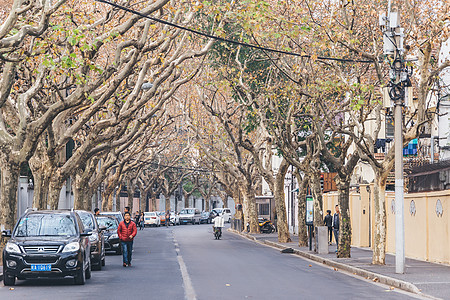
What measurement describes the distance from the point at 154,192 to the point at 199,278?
73345mm

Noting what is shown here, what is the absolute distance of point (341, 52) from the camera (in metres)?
26.8

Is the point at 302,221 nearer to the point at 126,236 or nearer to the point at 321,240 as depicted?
the point at 321,240

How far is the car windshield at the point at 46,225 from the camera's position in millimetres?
17438

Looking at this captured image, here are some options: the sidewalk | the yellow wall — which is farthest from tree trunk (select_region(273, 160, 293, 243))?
the sidewalk

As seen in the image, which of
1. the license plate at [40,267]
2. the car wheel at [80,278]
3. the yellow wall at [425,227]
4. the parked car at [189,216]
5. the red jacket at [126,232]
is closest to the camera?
the license plate at [40,267]

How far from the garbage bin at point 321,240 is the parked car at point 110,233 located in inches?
302

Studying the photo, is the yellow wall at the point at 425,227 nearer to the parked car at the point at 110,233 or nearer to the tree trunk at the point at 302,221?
the tree trunk at the point at 302,221

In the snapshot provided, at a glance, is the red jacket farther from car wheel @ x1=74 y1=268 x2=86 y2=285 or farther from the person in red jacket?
car wheel @ x1=74 y1=268 x2=86 y2=285

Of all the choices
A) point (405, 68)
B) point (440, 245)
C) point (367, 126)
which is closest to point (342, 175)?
point (440, 245)

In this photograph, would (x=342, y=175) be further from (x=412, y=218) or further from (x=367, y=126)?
(x=367, y=126)

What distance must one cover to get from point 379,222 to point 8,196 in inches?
409

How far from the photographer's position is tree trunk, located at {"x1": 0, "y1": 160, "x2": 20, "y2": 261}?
2125 cm

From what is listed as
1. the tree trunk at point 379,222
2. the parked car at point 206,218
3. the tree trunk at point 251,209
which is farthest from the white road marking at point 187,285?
the parked car at point 206,218

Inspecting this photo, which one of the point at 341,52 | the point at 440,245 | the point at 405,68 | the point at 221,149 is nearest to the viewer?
the point at 405,68
